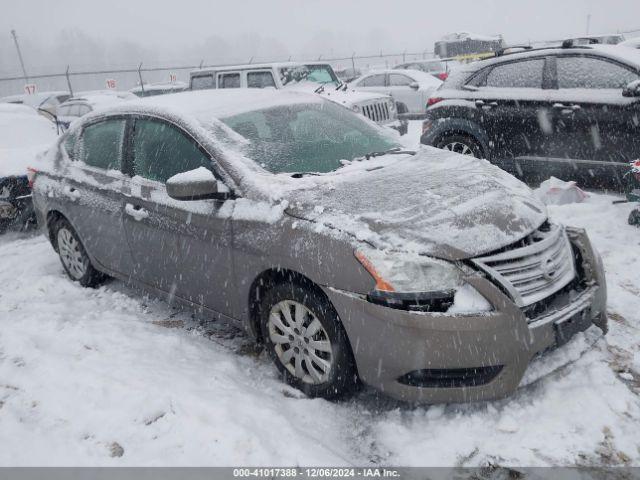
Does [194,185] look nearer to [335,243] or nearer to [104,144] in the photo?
[335,243]

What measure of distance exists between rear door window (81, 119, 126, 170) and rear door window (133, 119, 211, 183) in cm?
25

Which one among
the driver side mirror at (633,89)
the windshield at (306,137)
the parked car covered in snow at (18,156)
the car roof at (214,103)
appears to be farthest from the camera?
the parked car covered in snow at (18,156)

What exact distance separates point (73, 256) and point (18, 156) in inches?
110

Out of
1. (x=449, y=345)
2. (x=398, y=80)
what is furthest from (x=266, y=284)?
(x=398, y=80)

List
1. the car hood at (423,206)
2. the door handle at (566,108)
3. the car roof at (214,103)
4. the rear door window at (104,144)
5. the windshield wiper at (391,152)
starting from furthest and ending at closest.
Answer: the door handle at (566,108) → the rear door window at (104,144) → the windshield wiper at (391,152) → the car roof at (214,103) → the car hood at (423,206)

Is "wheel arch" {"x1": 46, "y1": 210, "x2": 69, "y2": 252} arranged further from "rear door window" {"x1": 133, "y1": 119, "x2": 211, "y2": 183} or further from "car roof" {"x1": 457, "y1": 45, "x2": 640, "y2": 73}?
"car roof" {"x1": 457, "y1": 45, "x2": 640, "y2": 73}

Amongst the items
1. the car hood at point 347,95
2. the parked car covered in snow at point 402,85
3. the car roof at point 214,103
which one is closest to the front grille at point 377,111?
the car hood at point 347,95

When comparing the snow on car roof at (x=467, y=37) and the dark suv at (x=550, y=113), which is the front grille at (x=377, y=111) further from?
the snow on car roof at (x=467, y=37)

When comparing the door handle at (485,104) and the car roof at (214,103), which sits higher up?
the car roof at (214,103)

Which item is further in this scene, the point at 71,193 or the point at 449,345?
the point at 71,193

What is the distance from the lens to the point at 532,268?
9.30 feet

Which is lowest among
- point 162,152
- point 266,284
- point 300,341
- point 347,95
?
point 300,341

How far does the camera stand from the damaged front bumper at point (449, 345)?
2586 millimetres

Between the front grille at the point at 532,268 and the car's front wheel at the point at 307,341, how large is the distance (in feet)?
2.77
